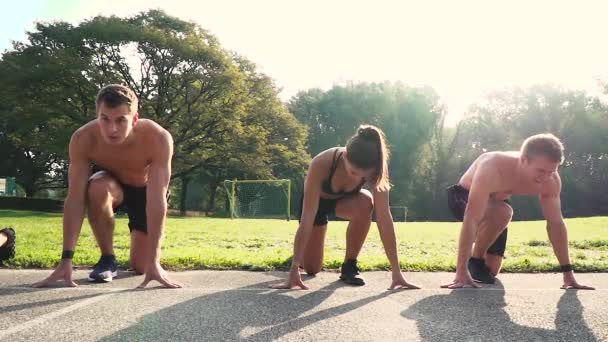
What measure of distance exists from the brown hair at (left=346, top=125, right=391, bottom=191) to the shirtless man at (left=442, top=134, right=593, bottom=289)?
2.68ft

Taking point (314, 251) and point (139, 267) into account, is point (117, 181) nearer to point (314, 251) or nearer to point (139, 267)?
point (139, 267)

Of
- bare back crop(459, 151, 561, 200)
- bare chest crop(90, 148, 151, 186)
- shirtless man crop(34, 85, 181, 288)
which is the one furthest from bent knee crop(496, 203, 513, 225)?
bare chest crop(90, 148, 151, 186)

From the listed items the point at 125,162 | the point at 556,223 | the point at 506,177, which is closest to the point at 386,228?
the point at 506,177

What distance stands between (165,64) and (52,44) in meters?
5.22

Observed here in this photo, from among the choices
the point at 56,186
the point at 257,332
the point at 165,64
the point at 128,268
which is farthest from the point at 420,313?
the point at 56,186

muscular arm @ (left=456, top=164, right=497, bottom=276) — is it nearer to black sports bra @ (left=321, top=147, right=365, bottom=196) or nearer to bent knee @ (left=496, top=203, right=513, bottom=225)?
bent knee @ (left=496, top=203, right=513, bottom=225)

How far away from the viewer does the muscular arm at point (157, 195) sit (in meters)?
3.48

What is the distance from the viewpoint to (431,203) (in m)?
40.3

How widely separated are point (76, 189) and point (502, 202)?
3542 millimetres

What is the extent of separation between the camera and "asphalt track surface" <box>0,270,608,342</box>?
2.33 m

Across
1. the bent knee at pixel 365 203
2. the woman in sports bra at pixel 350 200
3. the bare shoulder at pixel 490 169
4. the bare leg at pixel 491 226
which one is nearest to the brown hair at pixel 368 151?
the woman in sports bra at pixel 350 200

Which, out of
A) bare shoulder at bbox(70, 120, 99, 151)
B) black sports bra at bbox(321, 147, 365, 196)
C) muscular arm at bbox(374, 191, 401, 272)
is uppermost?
bare shoulder at bbox(70, 120, 99, 151)

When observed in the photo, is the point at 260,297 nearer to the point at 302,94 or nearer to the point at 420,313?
the point at 420,313

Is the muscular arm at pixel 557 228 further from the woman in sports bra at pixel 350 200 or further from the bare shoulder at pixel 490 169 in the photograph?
the woman in sports bra at pixel 350 200
